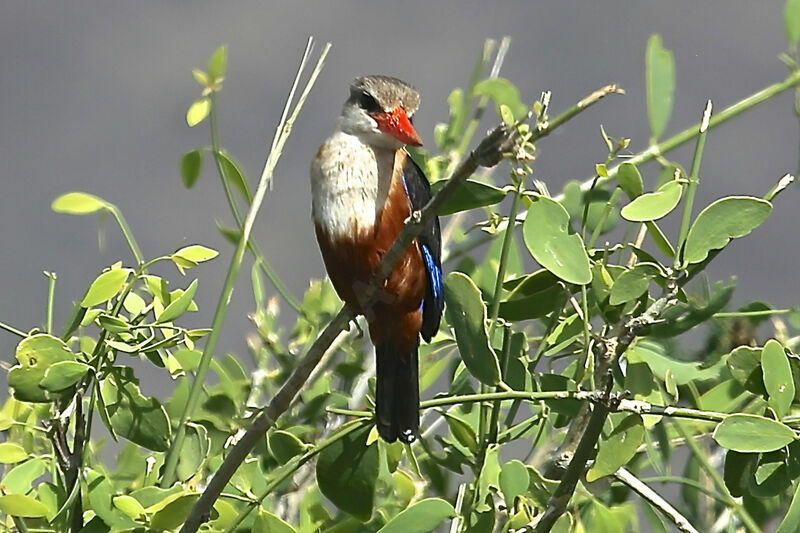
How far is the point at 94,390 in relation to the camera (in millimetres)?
1271

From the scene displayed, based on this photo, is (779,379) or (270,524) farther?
(270,524)

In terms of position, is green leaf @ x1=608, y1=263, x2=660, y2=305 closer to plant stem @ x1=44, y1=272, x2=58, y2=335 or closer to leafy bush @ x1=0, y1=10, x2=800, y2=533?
leafy bush @ x1=0, y1=10, x2=800, y2=533

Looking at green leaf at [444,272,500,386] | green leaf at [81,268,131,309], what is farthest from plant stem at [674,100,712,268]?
green leaf at [81,268,131,309]

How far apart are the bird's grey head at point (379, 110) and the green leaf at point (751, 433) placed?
2.61 feet

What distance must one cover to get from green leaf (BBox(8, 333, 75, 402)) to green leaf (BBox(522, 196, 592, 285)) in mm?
510

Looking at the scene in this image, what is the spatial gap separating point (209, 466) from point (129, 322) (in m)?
0.31

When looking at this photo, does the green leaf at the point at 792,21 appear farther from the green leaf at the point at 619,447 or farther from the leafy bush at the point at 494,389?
the green leaf at the point at 619,447

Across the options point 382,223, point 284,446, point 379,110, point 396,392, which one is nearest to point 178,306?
point 284,446

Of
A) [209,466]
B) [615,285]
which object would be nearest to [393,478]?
[209,466]

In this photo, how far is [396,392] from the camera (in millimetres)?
1600

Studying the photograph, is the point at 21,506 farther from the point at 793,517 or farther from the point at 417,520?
the point at 793,517

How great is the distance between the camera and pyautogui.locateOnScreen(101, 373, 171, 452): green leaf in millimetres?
1293

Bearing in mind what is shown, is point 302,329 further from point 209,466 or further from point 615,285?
point 615,285

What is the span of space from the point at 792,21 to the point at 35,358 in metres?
0.98
